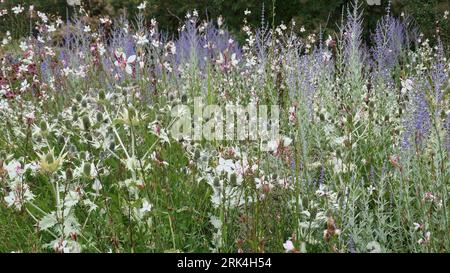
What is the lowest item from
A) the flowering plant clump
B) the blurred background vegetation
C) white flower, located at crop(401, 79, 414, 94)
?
the flowering plant clump

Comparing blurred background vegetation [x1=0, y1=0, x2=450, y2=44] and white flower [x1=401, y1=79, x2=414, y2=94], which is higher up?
blurred background vegetation [x1=0, y1=0, x2=450, y2=44]

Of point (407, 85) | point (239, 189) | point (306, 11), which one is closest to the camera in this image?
point (239, 189)

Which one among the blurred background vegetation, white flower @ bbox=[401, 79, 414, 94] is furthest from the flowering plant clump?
the blurred background vegetation

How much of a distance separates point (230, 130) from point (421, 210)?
1.24 m

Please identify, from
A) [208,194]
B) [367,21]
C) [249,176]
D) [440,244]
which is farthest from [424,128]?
[367,21]

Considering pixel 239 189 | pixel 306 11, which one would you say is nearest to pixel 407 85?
pixel 239 189

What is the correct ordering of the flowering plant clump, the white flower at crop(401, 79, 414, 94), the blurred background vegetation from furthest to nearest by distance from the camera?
the blurred background vegetation
the white flower at crop(401, 79, 414, 94)
the flowering plant clump

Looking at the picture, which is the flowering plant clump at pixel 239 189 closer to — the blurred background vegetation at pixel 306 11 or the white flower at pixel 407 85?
the white flower at pixel 407 85

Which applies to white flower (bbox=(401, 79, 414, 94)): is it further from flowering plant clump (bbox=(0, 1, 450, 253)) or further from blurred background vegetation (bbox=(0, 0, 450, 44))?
blurred background vegetation (bbox=(0, 0, 450, 44))

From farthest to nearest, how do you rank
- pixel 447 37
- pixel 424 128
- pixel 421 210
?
pixel 447 37 < pixel 424 128 < pixel 421 210

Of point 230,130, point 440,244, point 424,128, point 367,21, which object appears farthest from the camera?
point 367,21

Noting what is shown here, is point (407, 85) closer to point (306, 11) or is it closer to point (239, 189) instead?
point (239, 189)
